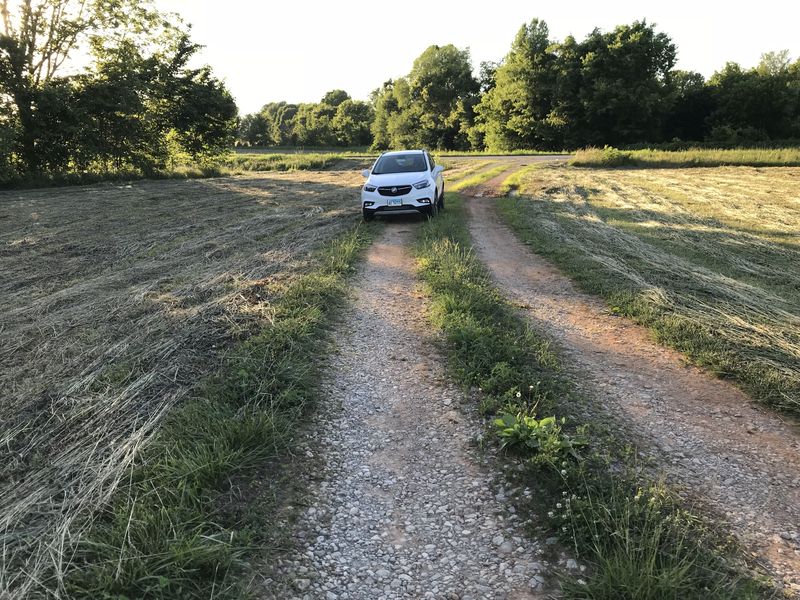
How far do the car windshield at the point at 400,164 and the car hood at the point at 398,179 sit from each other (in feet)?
1.12

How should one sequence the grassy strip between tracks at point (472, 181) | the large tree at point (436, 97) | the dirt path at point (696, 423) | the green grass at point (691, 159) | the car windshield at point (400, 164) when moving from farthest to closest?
the large tree at point (436, 97), the green grass at point (691, 159), the grassy strip between tracks at point (472, 181), the car windshield at point (400, 164), the dirt path at point (696, 423)

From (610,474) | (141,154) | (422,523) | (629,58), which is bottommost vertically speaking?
→ (422,523)

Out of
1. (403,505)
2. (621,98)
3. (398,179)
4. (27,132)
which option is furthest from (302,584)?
(621,98)

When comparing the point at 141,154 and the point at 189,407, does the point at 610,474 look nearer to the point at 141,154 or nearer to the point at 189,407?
the point at 189,407

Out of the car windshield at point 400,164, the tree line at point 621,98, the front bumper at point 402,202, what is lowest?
the front bumper at point 402,202

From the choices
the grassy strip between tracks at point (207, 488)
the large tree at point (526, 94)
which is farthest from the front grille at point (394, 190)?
the large tree at point (526, 94)

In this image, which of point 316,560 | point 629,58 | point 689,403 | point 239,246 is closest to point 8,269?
point 239,246

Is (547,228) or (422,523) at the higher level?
(547,228)

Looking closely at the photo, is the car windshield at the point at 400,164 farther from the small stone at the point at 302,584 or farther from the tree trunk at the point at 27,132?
A: the tree trunk at the point at 27,132

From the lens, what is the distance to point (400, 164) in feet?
41.8

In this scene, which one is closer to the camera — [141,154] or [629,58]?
[141,154]

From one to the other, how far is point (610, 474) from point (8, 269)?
32.4ft

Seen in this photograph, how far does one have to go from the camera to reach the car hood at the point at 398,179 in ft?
39.0

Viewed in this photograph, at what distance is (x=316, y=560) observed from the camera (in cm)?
269
